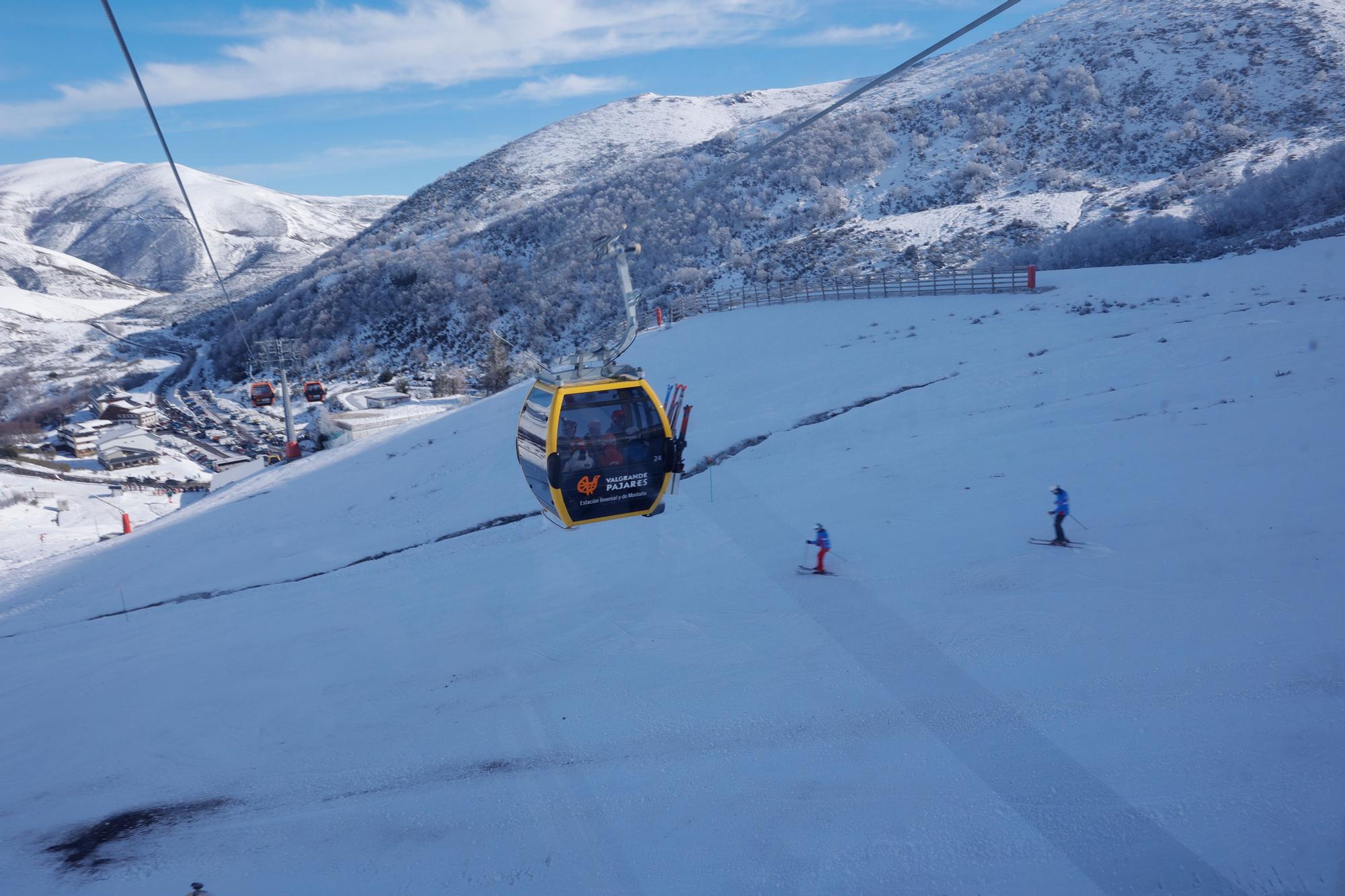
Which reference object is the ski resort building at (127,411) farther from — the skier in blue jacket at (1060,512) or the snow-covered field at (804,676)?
the skier in blue jacket at (1060,512)

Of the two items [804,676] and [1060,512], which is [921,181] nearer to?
[1060,512]

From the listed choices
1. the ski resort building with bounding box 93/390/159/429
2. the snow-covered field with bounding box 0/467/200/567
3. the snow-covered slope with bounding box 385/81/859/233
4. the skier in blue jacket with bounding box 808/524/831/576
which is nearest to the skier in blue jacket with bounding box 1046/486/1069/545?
the skier in blue jacket with bounding box 808/524/831/576

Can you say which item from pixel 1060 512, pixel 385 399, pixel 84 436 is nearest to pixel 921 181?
pixel 385 399

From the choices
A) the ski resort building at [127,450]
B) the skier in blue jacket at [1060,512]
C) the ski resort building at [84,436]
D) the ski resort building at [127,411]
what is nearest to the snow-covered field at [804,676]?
the skier in blue jacket at [1060,512]

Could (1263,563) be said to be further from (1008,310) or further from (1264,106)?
(1264,106)

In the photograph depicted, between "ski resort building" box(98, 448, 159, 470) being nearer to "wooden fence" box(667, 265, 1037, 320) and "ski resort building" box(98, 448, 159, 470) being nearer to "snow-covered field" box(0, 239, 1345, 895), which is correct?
"snow-covered field" box(0, 239, 1345, 895)

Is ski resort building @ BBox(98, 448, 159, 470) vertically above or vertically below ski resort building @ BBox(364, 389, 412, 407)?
below

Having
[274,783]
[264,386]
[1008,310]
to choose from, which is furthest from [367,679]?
[264,386]
